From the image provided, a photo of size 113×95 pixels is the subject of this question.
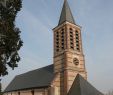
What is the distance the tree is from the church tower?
11841 mm

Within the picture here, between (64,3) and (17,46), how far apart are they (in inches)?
766

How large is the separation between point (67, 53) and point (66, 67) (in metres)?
2.06

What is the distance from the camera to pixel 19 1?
13516 mm

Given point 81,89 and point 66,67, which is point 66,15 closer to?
point 66,67

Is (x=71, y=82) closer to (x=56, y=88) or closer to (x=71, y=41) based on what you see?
(x=56, y=88)

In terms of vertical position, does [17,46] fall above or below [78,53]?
below

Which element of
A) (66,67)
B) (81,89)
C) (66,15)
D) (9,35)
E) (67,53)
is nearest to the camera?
(9,35)

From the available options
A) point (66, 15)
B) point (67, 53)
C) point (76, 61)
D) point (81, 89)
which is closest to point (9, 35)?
point (81, 89)

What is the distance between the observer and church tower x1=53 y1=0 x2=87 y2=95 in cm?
2453

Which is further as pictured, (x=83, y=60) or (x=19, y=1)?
(x=83, y=60)

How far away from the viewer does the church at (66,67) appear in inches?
922

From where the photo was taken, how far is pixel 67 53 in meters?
25.5

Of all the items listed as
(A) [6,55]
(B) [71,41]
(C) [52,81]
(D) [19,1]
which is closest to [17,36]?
(A) [6,55]

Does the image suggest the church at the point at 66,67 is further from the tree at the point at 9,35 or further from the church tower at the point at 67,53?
the tree at the point at 9,35
